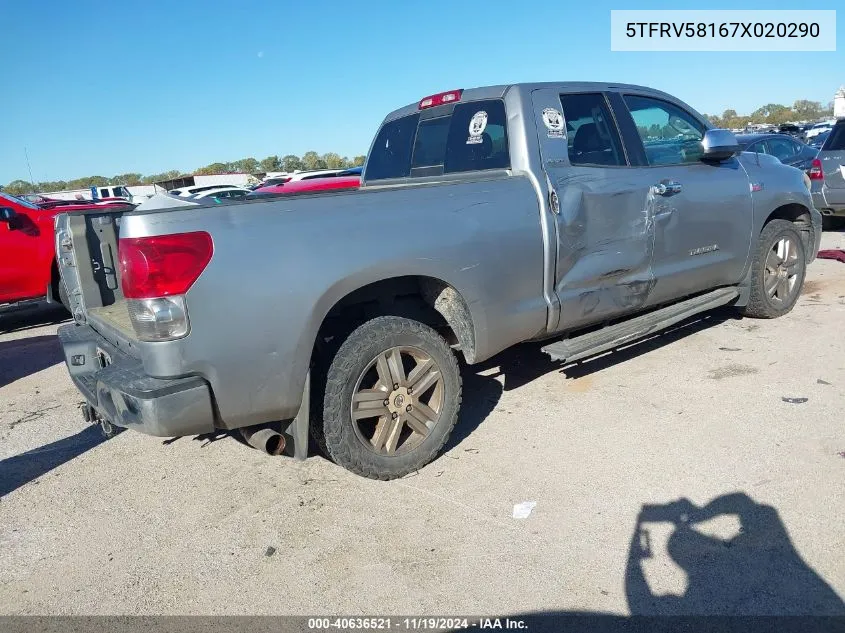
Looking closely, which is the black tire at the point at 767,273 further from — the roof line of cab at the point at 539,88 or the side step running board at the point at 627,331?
the roof line of cab at the point at 539,88

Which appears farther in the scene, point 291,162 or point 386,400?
point 291,162

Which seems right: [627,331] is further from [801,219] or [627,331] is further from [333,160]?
[333,160]

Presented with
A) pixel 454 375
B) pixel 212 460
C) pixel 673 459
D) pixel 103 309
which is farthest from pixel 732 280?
pixel 103 309

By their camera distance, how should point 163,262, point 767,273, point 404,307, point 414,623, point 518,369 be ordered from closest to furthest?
point 414,623 < point 163,262 < point 404,307 < point 518,369 < point 767,273

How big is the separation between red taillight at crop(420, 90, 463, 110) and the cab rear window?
85 millimetres

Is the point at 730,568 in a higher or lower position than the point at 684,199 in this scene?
lower

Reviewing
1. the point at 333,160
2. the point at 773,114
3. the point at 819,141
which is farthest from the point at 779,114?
the point at 819,141

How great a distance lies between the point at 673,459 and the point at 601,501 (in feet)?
1.93

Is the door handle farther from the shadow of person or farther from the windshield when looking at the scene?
the windshield

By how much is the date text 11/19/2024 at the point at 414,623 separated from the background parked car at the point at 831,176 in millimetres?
9059

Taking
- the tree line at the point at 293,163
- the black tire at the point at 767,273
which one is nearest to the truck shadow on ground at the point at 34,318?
the black tire at the point at 767,273

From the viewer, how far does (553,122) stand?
408cm

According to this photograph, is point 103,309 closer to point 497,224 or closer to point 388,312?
point 388,312

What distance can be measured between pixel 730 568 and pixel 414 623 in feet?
4.14
